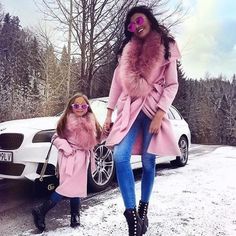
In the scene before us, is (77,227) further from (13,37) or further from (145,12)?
(13,37)

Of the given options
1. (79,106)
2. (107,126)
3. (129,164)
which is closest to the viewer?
(129,164)

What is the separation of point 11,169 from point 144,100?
2.24 m

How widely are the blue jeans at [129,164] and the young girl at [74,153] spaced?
0.65 meters

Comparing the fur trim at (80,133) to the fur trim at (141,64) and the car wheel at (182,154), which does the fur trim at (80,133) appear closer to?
the fur trim at (141,64)

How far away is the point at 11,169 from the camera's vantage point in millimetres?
4113

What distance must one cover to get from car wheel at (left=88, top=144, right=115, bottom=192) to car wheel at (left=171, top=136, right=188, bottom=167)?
2.45 metres

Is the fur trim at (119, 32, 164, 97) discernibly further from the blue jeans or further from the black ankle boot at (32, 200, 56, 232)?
the black ankle boot at (32, 200, 56, 232)

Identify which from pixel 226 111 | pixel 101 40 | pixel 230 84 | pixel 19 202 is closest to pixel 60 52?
pixel 101 40

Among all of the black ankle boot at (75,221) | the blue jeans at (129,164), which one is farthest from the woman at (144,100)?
the black ankle boot at (75,221)

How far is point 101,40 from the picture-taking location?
1145 cm

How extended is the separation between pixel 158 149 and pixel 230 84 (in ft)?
234

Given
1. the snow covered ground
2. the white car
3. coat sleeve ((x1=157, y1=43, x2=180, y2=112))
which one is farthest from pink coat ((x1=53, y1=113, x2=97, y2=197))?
the white car

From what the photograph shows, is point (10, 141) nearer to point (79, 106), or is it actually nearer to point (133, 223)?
point (79, 106)

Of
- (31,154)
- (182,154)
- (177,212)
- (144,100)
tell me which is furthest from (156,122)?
(182,154)
